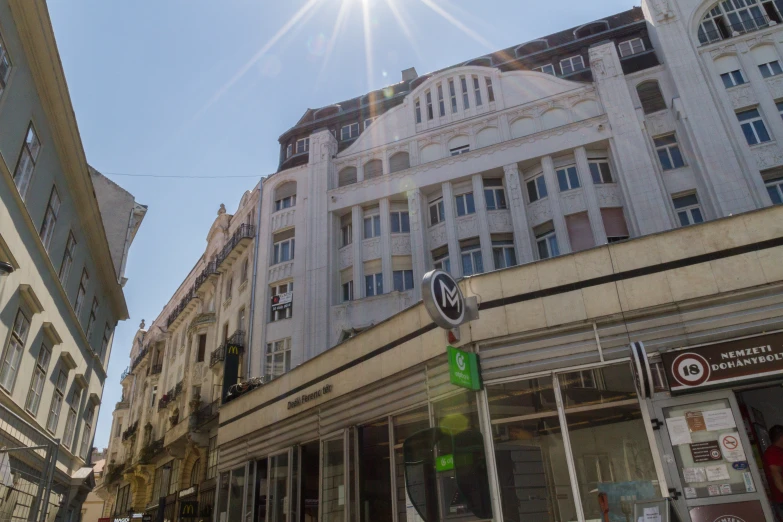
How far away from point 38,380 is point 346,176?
51.2 feet

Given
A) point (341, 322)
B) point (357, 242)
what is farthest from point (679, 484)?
point (357, 242)

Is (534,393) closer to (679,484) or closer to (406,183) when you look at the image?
(679,484)

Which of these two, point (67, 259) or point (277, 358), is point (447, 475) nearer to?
point (67, 259)

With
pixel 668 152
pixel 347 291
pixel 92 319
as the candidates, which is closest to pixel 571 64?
pixel 668 152

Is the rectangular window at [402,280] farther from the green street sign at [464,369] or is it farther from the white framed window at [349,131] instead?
the green street sign at [464,369]

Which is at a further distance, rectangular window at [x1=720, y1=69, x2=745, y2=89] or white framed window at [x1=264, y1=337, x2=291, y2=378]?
white framed window at [x1=264, y1=337, x2=291, y2=378]

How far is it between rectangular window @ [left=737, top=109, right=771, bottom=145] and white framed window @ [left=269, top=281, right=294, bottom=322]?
63.2 ft

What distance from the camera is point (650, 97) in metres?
23.2

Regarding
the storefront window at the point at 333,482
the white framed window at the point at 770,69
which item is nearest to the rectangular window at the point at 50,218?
the storefront window at the point at 333,482

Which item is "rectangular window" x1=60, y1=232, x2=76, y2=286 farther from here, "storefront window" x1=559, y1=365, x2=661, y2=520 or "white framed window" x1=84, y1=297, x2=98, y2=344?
"storefront window" x1=559, y1=365, x2=661, y2=520

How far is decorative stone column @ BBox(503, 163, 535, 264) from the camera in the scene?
2139 centimetres

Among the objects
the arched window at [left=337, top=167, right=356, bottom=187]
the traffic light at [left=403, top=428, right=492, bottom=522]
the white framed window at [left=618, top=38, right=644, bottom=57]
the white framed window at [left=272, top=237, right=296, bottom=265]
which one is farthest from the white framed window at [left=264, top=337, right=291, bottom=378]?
the white framed window at [left=618, top=38, right=644, bottom=57]

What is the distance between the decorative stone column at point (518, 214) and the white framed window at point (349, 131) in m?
10.3

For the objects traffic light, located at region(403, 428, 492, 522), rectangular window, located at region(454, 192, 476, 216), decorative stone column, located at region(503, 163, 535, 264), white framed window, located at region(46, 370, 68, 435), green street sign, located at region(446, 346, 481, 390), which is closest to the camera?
traffic light, located at region(403, 428, 492, 522)
